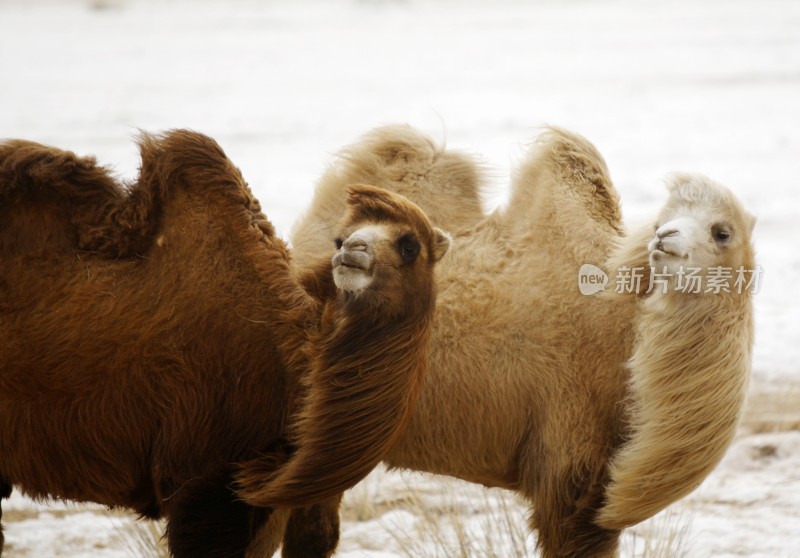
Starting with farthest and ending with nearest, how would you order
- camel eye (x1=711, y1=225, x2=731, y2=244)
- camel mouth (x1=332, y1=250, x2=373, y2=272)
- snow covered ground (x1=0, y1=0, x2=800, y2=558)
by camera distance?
snow covered ground (x1=0, y1=0, x2=800, y2=558) → camel eye (x1=711, y1=225, x2=731, y2=244) → camel mouth (x1=332, y1=250, x2=373, y2=272)

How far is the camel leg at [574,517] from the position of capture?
350cm

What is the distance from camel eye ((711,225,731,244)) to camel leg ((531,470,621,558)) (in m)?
0.90

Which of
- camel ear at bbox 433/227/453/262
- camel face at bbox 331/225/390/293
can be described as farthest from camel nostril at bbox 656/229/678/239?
camel face at bbox 331/225/390/293

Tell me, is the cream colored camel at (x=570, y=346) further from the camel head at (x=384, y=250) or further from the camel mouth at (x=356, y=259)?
the camel mouth at (x=356, y=259)

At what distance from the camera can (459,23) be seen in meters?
20.0

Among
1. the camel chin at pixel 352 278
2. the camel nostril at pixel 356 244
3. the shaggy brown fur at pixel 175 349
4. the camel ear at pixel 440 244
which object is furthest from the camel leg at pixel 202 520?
the camel ear at pixel 440 244

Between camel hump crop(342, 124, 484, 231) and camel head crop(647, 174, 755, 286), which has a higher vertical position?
camel hump crop(342, 124, 484, 231)

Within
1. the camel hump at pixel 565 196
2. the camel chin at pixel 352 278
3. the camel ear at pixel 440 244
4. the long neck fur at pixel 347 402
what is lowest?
the long neck fur at pixel 347 402

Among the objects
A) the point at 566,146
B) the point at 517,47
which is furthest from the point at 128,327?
the point at 517,47

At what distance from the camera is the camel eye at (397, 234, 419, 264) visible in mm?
2922

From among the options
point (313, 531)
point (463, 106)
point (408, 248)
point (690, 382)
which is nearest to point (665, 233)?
point (690, 382)

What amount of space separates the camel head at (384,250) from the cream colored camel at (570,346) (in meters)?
0.77

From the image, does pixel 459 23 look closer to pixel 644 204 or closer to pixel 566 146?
pixel 644 204

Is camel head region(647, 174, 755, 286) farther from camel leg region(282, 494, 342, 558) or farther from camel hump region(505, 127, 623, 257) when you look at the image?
camel leg region(282, 494, 342, 558)
